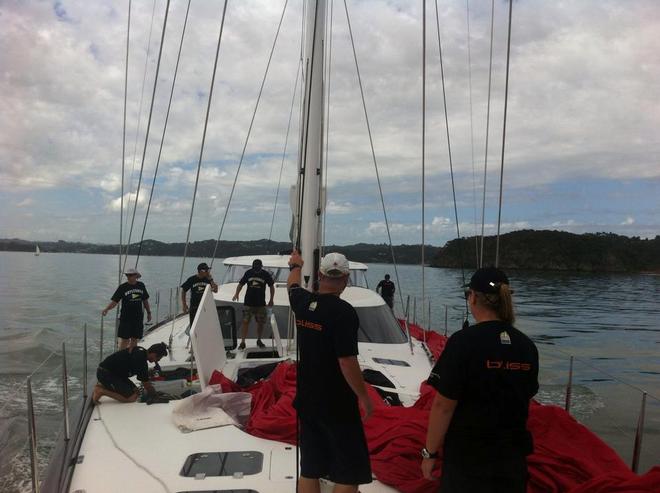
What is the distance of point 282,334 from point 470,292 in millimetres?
5534

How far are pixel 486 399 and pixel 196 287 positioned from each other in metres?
6.97

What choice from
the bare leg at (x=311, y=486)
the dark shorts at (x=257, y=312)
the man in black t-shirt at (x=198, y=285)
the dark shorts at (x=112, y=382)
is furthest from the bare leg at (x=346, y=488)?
the man in black t-shirt at (x=198, y=285)

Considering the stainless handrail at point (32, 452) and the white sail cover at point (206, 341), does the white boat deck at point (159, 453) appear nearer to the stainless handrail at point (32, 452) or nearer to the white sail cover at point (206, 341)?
the stainless handrail at point (32, 452)

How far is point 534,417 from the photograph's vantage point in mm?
3461

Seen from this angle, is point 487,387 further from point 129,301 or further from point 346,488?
point 129,301

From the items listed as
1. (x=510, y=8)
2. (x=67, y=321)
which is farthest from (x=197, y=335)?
(x=67, y=321)

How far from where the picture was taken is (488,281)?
6.89ft

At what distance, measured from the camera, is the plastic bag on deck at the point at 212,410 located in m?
3.98

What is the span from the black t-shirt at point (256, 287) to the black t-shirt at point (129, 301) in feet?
5.92

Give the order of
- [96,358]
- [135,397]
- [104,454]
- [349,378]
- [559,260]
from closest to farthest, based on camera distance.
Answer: [349,378] → [104,454] → [135,397] → [96,358] → [559,260]

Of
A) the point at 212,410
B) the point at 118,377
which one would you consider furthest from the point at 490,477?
the point at 118,377

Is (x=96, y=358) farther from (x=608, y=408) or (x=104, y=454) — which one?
(x=608, y=408)

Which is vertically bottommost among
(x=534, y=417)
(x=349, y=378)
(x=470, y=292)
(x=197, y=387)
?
(x=197, y=387)

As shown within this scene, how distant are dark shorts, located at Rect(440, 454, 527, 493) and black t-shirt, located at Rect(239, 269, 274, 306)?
5.50 meters
